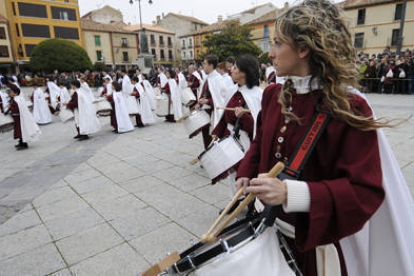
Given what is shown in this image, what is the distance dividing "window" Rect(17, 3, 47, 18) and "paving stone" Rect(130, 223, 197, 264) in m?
48.4

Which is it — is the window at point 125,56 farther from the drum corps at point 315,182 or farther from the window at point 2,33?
the drum corps at point 315,182

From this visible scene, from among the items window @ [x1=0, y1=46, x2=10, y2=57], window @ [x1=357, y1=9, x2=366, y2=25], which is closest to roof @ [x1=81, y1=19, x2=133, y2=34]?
window @ [x1=0, y1=46, x2=10, y2=57]

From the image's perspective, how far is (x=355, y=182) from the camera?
1.03 m

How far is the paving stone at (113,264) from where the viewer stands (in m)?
2.57

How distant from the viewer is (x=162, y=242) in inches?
117

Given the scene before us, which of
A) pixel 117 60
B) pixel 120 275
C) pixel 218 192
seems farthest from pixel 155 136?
pixel 117 60

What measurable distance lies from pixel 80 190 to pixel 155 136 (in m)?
3.85

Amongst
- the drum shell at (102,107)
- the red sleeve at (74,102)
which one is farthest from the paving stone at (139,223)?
the red sleeve at (74,102)

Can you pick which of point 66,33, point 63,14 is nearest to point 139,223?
point 66,33

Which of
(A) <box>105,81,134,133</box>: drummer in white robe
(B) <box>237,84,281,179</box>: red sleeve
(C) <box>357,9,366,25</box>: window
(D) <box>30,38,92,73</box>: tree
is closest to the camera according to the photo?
(B) <box>237,84,281,179</box>: red sleeve

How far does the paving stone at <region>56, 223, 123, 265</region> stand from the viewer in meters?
2.83

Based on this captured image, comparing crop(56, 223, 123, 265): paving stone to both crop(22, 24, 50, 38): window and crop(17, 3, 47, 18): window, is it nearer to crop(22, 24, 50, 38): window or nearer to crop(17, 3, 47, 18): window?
crop(22, 24, 50, 38): window

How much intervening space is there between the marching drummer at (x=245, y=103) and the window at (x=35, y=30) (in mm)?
47206

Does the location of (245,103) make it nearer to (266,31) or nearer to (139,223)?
(139,223)
